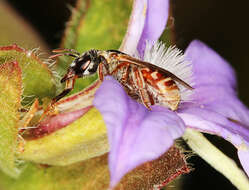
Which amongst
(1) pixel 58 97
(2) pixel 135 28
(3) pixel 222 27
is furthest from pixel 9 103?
(3) pixel 222 27

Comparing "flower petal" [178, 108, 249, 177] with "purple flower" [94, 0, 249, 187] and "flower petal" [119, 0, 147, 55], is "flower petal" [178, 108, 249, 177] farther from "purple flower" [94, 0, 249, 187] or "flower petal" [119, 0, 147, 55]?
"flower petal" [119, 0, 147, 55]

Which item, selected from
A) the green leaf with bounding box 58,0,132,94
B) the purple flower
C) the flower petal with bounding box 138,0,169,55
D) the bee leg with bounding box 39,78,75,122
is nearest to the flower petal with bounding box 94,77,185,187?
the purple flower

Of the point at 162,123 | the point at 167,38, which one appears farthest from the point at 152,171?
the point at 167,38

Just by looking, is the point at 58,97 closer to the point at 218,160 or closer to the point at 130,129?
the point at 130,129

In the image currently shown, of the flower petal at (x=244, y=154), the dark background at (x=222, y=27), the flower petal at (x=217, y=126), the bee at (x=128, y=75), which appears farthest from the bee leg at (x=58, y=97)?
the dark background at (x=222, y=27)

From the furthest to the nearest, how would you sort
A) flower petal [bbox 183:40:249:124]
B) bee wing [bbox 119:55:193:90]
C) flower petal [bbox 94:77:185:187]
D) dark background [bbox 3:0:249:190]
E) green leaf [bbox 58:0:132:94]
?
dark background [bbox 3:0:249:190] → green leaf [bbox 58:0:132:94] → flower petal [bbox 183:40:249:124] → bee wing [bbox 119:55:193:90] → flower petal [bbox 94:77:185:187]

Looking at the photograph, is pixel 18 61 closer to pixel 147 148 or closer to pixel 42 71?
pixel 42 71
